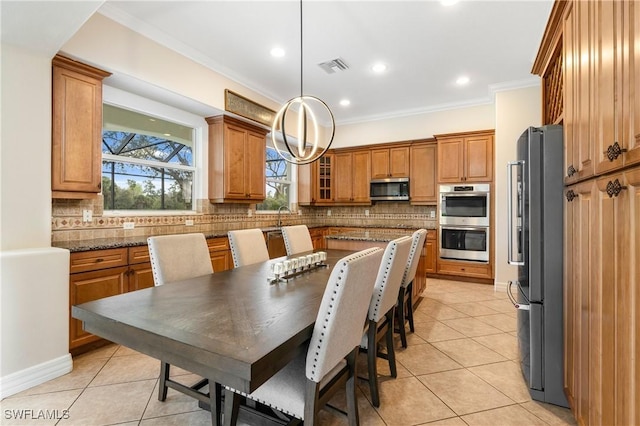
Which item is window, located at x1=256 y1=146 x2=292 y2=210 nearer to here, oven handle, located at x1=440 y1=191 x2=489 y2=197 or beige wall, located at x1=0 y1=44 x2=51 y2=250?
oven handle, located at x1=440 y1=191 x2=489 y2=197

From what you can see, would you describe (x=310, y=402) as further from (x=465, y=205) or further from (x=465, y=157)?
(x=465, y=157)

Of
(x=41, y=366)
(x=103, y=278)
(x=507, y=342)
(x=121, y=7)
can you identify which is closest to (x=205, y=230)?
(x=103, y=278)

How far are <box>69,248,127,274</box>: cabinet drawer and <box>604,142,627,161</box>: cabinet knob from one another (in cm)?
330

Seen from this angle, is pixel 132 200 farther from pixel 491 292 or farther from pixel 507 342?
pixel 491 292

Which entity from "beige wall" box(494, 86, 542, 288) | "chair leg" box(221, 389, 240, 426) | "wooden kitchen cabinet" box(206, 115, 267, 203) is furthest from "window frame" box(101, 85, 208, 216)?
"beige wall" box(494, 86, 542, 288)

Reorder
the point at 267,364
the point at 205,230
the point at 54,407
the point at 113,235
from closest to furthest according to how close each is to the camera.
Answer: the point at 267,364, the point at 54,407, the point at 113,235, the point at 205,230

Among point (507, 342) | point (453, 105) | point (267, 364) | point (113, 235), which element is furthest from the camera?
point (453, 105)

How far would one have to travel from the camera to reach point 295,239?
3373 mm

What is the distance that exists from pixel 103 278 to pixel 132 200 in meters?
1.17

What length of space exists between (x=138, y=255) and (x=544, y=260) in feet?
10.6

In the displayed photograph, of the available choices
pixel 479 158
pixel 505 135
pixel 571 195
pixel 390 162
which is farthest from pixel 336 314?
pixel 390 162

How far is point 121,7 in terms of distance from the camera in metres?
2.75

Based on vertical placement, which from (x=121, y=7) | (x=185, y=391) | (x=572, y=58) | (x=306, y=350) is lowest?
(x=185, y=391)

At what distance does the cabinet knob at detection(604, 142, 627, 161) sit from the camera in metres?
1.12
